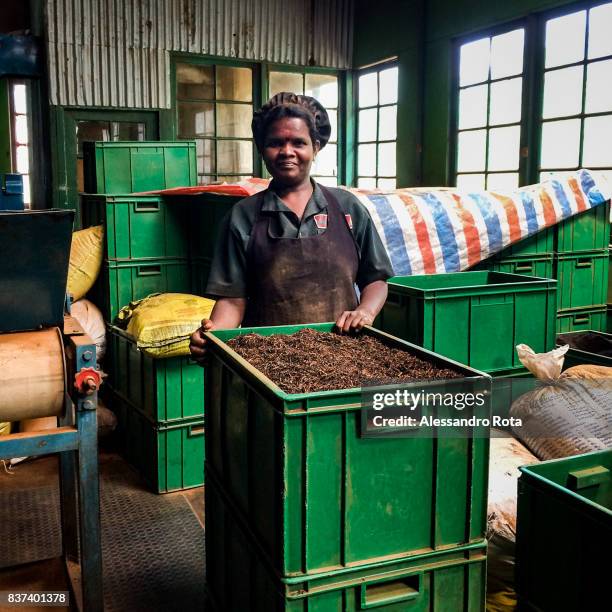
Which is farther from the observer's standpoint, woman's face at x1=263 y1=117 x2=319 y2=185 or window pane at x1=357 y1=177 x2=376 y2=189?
window pane at x1=357 y1=177 x2=376 y2=189

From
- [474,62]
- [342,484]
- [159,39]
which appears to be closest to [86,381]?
[342,484]

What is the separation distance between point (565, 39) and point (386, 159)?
8.74 feet

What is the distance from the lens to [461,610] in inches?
68.0

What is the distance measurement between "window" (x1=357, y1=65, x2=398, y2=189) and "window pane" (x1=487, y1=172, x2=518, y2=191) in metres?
1.47

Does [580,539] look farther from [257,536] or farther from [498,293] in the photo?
[498,293]

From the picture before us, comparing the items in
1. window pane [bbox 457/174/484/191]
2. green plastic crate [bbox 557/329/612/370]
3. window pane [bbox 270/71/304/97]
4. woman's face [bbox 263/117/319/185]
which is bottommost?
green plastic crate [bbox 557/329/612/370]

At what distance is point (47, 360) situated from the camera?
83.1 inches

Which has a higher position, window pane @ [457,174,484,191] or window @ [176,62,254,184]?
window @ [176,62,254,184]

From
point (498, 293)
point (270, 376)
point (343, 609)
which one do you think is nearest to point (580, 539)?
point (343, 609)

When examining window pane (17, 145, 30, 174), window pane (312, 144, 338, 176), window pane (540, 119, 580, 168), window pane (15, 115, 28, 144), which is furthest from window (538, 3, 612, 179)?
window pane (17, 145, 30, 174)

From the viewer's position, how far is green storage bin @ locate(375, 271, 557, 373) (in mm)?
3225

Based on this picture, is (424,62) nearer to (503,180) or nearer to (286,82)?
(503,180)

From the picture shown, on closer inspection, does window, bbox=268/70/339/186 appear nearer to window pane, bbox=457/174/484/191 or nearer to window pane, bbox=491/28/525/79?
window pane, bbox=457/174/484/191

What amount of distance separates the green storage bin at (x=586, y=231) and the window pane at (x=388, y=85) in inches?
136
